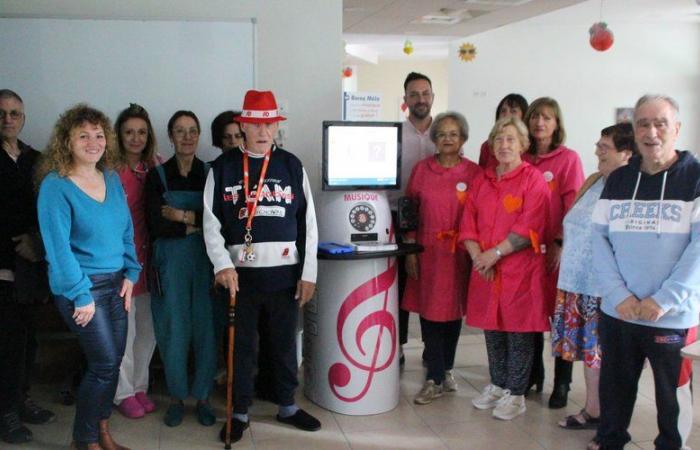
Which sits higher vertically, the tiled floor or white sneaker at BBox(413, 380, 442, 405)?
white sneaker at BBox(413, 380, 442, 405)

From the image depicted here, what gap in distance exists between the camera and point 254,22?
3.60 meters

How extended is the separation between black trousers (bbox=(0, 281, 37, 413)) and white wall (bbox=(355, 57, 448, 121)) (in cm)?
1065

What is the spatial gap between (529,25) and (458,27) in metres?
1.51

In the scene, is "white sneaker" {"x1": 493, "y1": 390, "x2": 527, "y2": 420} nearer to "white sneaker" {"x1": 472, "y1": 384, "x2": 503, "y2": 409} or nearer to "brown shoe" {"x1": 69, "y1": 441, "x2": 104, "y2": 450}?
"white sneaker" {"x1": 472, "y1": 384, "x2": 503, "y2": 409}

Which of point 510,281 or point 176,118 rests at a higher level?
point 176,118

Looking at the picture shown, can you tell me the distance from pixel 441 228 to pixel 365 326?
615 millimetres

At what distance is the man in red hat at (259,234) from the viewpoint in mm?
2750

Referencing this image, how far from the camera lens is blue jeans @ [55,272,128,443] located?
8.00 ft

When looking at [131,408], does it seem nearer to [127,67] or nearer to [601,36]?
[127,67]

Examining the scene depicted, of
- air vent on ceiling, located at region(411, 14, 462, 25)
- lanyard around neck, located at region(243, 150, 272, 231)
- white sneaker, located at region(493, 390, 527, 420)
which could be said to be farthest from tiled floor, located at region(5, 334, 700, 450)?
air vent on ceiling, located at region(411, 14, 462, 25)

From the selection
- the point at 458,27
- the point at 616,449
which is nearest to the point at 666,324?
the point at 616,449

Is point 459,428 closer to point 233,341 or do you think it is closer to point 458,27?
point 233,341

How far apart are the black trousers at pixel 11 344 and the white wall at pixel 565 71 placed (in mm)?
6725

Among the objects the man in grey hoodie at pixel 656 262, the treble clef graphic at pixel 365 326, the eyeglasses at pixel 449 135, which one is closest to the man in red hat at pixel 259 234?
the treble clef graphic at pixel 365 326
